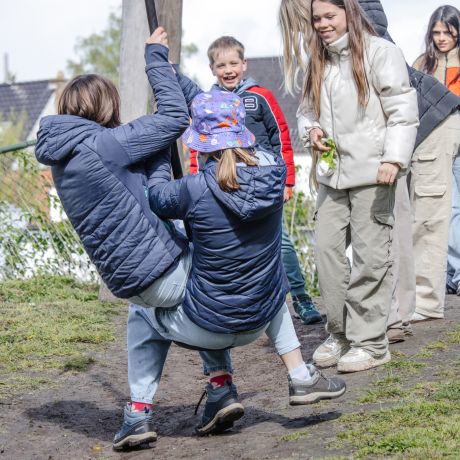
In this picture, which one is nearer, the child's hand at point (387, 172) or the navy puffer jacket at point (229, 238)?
the navy puffer jacket at point (229, 238)

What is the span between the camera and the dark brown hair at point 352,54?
226 inches

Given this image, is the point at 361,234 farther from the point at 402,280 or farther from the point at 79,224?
the point at 79,224

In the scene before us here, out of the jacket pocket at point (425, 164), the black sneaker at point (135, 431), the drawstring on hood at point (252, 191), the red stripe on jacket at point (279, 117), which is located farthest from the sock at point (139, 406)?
the jacket pocket at point (425, 164)

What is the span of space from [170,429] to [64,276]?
5.16m

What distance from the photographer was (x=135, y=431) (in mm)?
5062

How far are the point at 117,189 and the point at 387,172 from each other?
158 cm

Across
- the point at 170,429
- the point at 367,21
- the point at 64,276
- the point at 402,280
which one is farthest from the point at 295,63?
the point at 64,276

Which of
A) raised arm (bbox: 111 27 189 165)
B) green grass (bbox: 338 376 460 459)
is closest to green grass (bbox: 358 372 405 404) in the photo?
green grass (bbox: 338 376 460 459)

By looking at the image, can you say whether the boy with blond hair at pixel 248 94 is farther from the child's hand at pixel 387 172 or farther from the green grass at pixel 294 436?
the green grass at pixel 294 436

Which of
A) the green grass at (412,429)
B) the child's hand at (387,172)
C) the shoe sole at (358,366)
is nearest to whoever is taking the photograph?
the green grass at (412,429)

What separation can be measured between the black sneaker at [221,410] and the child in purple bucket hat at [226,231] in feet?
0.87

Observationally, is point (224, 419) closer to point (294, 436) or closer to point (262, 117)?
point (294, 436)

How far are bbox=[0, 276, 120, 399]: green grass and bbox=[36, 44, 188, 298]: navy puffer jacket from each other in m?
1.77

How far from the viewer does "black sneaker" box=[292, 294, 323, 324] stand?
7908mm
